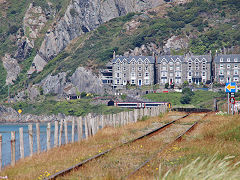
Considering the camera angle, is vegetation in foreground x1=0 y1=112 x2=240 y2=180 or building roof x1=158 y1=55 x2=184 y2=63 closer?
vegetation in foreground x1=0 y1=112 x2=240 y2=180

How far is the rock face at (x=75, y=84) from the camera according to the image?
6580 inches

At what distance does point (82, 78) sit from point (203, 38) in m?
57.1

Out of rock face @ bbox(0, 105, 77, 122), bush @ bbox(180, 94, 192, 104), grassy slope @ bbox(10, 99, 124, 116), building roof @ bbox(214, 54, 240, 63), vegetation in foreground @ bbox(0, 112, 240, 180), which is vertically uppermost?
building roof @ bbox(214, 54, 240, 63)

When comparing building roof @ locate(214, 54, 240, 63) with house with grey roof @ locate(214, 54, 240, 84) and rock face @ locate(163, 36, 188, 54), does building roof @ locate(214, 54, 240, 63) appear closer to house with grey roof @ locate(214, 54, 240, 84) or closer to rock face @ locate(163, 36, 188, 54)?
house with grey roof @ locate(214, 54, 240, 84)

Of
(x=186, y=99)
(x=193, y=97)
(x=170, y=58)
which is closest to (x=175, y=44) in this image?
(x=170, y=58)

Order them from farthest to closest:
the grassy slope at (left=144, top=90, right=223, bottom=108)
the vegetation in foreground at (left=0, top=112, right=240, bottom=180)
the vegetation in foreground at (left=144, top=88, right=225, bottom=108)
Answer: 1. the vegetation in foreground at (left=144, top=88, right=225, bottom=108)
2. the grassy slope at (left=144, top=90, right=223, bottom=108)
3. the vegetation in foreground at (left=0, top=112, right=240, bottom=180)

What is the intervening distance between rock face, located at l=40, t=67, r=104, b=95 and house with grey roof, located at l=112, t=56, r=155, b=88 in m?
8.18

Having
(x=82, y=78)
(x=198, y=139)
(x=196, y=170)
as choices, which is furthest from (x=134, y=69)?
(x=196, y=170)

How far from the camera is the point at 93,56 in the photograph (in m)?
192

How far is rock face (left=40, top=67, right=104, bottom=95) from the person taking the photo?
548 feet

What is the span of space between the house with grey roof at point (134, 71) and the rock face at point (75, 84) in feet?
26.8

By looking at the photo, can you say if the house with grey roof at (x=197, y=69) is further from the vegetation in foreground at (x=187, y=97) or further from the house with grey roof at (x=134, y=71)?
the vegetation in foreground at (x=187, y=97)

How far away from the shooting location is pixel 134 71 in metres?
161

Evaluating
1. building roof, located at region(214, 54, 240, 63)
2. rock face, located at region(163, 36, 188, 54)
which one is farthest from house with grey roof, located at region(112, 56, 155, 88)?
rock face, located at region(163, 36, 188, 54)
